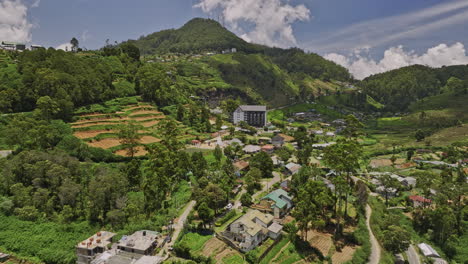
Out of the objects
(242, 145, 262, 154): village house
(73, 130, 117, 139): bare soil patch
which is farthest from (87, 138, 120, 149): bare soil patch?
(242, 145, 262, 154): village house

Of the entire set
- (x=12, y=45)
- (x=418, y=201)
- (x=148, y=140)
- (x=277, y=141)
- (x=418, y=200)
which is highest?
(x=12, y=45)

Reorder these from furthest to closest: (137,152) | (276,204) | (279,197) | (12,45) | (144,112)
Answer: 1. (12,45)
2. (144,112)
3. (137,152)
4. (279,197)
5. (276,204)

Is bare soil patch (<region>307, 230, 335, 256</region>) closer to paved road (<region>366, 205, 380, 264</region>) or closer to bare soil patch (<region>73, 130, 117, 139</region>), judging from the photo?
paved road (<region>366, 205, 380, 264</region>)

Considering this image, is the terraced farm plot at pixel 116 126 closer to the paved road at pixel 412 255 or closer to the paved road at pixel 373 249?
the paved road at pixel 373 249

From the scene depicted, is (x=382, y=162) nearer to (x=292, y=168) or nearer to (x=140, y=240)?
(x=292, y=168)

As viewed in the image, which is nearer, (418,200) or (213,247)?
(213,247)

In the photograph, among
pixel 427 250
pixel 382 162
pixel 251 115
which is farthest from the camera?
pixel 251 115

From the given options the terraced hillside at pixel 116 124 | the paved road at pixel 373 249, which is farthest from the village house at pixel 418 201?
the terraced hillside at pixel 116 124

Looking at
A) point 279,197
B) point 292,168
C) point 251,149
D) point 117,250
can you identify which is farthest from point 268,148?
point 117,250
